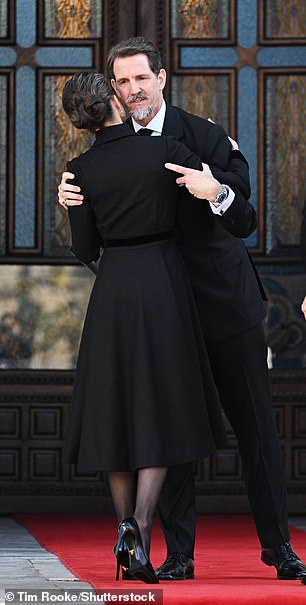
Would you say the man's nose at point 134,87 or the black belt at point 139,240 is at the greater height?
the man's nose at point 134,87

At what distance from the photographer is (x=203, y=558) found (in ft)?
20.5

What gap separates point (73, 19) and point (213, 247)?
11.7 feet

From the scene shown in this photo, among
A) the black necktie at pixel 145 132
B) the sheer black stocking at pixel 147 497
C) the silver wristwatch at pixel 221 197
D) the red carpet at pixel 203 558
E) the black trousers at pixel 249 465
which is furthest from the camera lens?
the black trousers at pixel 249 465

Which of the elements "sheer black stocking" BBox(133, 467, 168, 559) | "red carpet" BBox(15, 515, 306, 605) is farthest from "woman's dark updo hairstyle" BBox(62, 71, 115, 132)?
"red carpet" BBox(15, 515, 306, 605)

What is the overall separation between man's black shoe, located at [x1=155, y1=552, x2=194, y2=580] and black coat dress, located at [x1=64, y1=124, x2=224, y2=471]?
0.47 meters

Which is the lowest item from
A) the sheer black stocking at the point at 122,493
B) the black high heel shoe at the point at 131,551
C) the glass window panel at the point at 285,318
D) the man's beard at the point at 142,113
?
the black high heel shoe at the point at 131,551

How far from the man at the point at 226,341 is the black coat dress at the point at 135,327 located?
0.20 metres

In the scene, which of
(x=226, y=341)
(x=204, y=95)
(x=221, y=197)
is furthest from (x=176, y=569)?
(x=204, y=95)

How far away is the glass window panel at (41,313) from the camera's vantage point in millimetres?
8430

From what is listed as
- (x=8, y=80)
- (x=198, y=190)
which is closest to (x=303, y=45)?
(x=8, y=80)

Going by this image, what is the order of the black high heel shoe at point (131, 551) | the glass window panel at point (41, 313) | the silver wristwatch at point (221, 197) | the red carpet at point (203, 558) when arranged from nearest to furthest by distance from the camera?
the red carpet at point (203, 558)
the black high heel shoe at point (131, 551)
the silver wristwatch at point (221, 197)
the glass window panel at point (41, 313)

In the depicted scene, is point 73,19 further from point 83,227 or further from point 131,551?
point 131,551

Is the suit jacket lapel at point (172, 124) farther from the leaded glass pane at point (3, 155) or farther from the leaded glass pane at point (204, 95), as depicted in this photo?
the leaded glass pane at point (3, 155)

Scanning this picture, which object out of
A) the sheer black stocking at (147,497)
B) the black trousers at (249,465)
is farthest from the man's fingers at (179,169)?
the sheer black stocking at (147,497)
